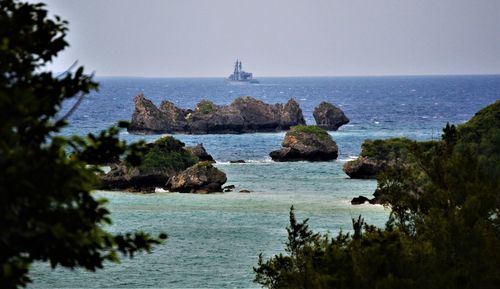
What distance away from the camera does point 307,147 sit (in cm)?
13725

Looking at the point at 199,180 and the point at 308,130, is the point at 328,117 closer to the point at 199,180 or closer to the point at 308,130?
the point at 308,130

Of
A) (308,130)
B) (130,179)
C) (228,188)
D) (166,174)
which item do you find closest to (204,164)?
(228,188)

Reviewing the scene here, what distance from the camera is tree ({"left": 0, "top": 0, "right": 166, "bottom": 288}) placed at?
15125mm

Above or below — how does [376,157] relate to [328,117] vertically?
above

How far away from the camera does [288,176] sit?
120 meters

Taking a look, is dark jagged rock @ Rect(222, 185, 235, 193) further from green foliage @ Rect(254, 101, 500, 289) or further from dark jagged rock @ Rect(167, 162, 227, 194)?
green foliage @ Rect(254, 101, 500, 289)

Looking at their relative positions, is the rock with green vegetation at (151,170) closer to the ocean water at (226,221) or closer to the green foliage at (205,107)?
the ocean water at (226,221)

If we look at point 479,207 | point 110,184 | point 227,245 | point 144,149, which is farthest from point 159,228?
point 144,149

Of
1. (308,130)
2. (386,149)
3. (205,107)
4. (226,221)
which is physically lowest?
(226,221)

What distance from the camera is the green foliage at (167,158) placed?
108 metres

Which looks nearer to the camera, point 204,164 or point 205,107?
point 204,164

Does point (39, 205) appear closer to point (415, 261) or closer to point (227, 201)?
point (415, 261)

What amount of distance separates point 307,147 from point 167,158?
3290 centimetres

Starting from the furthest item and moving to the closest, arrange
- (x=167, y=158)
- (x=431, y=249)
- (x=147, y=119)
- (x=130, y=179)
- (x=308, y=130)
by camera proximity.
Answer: (x=147, y=119), (x=308, y=130), (x=167, y=158), (x=130, y=179), (x=431, y=249)
